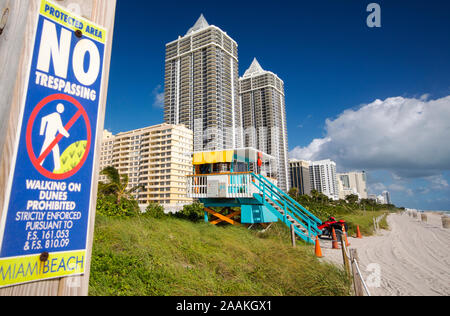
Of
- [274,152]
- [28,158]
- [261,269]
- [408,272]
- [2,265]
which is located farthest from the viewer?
[274,152]

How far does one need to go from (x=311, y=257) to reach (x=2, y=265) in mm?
6113

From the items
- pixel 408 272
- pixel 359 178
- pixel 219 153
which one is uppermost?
pixel 359 178

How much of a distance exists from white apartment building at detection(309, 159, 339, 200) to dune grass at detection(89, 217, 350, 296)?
147 m

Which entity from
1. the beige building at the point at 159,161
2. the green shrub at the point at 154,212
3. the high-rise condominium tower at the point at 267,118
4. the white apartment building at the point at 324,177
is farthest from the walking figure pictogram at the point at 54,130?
the white apartment building at the point at 324,177

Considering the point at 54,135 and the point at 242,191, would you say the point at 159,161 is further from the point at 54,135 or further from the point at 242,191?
the point at 54,135

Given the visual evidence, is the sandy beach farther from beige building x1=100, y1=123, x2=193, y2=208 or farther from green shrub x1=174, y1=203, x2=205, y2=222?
beige building x1=100, y1=123, x2=193, y2=208

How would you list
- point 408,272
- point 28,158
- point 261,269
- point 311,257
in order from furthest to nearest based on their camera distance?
point 408,272
point 311,257
point 261,269
point 28,158

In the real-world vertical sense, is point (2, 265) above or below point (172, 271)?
above

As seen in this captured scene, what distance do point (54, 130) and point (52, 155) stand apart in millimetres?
137

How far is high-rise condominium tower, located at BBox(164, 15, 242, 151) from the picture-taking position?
8901cm

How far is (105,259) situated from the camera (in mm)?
4453
